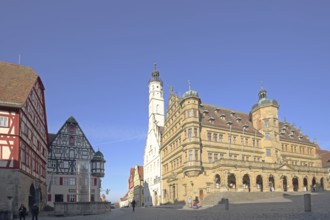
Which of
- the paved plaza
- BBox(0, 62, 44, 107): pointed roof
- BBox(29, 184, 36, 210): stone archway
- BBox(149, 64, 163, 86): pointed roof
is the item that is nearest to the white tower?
BBox(149, 64, 163, 86): pointed roof

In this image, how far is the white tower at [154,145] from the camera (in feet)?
235

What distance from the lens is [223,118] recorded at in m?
60.1

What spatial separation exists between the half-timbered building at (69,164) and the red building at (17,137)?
20046 millimetres

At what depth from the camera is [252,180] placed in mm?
52438

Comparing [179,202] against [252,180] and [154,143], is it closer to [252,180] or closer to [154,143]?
[252,180]

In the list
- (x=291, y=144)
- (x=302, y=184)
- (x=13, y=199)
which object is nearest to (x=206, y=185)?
(x=302, y=184)

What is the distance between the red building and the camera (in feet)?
105

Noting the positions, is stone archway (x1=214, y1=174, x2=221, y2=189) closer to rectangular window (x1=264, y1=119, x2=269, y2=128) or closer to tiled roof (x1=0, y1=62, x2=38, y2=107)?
rectangular window (x1=264, y1=119, x2=269, y2=128)

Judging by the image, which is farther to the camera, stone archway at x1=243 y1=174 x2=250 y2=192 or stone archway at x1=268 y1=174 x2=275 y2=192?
stone archway at x1=268 y1=174 x2=275 y2=192

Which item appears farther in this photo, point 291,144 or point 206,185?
point 291,144

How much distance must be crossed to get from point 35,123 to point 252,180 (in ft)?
106

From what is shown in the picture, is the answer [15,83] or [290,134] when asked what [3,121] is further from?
[290,134]

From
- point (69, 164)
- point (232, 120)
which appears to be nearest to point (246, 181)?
point (232, 120)

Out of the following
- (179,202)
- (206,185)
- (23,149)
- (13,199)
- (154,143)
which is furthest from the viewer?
(154,143)
